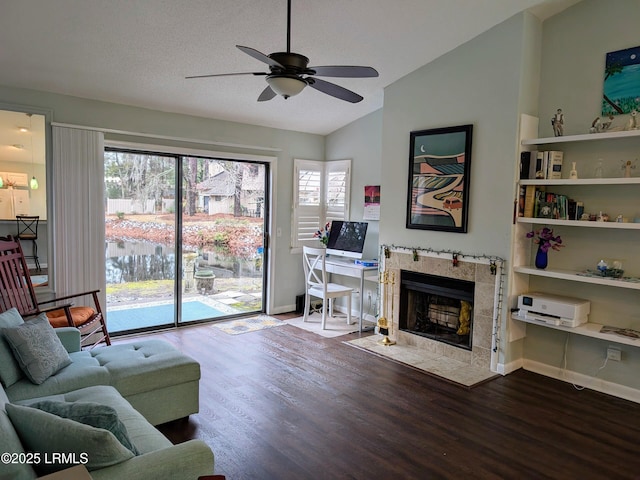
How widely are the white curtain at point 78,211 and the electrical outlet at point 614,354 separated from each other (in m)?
4.85

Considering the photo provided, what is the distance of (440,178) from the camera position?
14.7ft

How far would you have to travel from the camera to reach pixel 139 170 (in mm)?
4961

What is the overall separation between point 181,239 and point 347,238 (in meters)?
2.09

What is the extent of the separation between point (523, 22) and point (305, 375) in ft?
12.0

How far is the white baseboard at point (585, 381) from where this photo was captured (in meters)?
3.64

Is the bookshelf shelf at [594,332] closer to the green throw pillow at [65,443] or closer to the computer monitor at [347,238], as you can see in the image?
the computer monitor at [347,238]

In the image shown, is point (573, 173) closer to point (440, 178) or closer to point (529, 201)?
point (529, 201)

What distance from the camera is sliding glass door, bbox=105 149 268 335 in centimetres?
492

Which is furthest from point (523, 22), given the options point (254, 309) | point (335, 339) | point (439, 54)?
point (254, 309)

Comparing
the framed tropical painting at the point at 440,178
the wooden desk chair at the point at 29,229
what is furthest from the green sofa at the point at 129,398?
the framed tropical painting at the point at 440,178

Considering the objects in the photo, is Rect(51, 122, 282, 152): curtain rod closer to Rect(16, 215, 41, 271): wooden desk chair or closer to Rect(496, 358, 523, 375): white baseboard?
Rect(16, 215, 41, 271): wooden desk chair

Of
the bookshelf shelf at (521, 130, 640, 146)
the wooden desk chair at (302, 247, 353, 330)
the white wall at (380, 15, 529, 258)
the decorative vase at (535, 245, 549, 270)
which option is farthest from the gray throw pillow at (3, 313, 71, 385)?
the bookshelf shelf at (521, 130, 640, 146)

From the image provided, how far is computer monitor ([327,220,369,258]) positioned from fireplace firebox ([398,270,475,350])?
90 centimetres

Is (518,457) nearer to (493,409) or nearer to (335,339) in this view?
(493,409)
